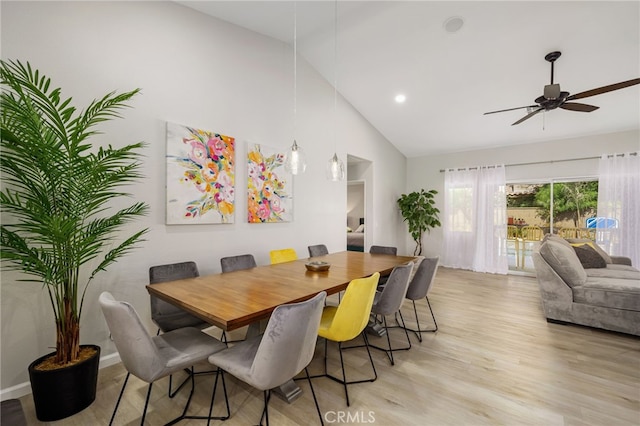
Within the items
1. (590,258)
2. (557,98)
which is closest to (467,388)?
(557,98)

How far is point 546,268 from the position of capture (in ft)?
10.8

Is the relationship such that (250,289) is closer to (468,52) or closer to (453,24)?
(453,24)

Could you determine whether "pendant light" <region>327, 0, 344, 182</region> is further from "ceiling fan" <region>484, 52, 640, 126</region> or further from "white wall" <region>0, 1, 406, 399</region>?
"ceiling fan" <region>484, 52, 640, 126</region>

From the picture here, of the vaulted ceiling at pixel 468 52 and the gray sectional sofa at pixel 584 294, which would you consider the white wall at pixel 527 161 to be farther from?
the gray sectional sofa at pixel 584 294

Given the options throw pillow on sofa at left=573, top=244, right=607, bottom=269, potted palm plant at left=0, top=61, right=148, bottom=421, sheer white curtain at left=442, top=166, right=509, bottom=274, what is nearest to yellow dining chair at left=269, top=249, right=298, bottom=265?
potted palm plant at left=0, top=61, right=148, bottom=421

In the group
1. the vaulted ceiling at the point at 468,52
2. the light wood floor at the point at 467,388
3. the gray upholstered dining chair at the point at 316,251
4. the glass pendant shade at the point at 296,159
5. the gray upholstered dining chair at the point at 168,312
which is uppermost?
the vaulted ceiling at the point at 468,52

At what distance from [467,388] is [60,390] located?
268cm

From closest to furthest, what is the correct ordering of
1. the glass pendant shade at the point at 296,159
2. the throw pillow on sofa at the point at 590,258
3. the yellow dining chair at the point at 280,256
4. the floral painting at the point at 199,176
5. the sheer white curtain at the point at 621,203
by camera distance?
1. the glass pendant shade at the point at 296,159
2. the floral painting at the point at 199,176
3. the yellow dining chair at the point at 280,256
4. the throw pillow on sofa at the point at 590,258
5. the sheer white curtain at the point at 621,203

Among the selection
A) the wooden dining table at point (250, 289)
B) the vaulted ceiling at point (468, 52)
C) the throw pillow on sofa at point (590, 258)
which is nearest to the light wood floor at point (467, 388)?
the wooden dining table at point (250, 289)

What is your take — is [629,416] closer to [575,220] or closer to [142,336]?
[142,336]

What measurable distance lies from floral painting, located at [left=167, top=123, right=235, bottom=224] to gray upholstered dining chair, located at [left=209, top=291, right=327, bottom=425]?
178cm

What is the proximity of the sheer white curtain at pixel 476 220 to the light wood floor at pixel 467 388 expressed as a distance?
9.33 ft

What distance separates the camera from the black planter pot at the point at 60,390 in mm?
1713

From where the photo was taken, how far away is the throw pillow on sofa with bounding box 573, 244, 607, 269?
3.91 m
